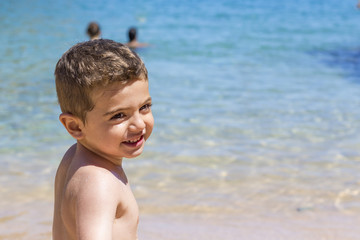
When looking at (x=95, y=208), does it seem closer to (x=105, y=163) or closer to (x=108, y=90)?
(x=105, y=163)

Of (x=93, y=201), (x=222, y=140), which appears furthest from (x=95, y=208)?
(x=222, y=140)

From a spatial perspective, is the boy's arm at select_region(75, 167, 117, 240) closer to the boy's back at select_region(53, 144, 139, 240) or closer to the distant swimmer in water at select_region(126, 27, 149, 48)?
the boy's back at select_region(53, 144, 139, 240)

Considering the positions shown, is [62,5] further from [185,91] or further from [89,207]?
[89,207]

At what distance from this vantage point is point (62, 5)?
66.3ft

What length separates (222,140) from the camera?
16.5ft

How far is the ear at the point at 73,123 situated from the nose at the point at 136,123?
0.18 m

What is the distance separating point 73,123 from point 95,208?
1.17 feet

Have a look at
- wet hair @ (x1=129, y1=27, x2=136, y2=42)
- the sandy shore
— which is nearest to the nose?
the sandy shore

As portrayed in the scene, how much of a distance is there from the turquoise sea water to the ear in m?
1.46

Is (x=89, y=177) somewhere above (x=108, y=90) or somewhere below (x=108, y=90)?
below

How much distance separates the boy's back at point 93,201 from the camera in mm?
1641

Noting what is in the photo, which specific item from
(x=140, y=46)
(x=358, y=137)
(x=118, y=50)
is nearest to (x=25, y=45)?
(x=140, y=46)

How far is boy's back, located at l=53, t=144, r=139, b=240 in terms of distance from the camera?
5.38 ft

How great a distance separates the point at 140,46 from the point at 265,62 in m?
2.84
